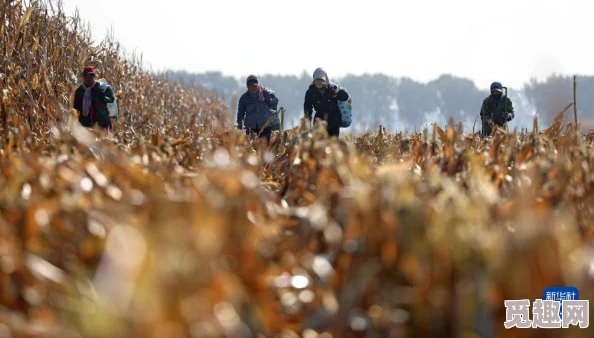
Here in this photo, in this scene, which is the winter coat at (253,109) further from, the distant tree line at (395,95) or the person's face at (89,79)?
the distant tree line at (395,95)

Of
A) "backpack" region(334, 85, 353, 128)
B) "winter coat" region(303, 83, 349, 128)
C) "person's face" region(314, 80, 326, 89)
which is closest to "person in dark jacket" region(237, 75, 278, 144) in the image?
"winter coat" region(303, 83, 349, 128)

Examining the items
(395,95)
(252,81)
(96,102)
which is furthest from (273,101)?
(395,95)

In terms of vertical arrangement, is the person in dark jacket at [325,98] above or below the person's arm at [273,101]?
below

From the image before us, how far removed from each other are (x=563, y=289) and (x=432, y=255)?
22 cm

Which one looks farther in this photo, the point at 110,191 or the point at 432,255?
the point at 110,191

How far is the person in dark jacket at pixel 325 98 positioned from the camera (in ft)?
26.8

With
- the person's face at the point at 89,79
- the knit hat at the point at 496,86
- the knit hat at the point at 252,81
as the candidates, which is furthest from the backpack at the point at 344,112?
the person's face at the point at 89,79

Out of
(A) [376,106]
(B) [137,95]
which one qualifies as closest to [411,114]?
(A) [376,106]

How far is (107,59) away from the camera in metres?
14.4

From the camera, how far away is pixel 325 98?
8.27 meters

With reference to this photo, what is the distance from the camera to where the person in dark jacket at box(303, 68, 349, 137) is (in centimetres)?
816

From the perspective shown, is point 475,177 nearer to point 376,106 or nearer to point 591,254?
point 591,254

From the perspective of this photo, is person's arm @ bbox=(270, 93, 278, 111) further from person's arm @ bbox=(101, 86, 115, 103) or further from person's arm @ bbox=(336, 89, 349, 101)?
person's arm @ bbox=(101, 86, 115, 103)

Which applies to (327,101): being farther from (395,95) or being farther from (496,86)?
(395,95)
